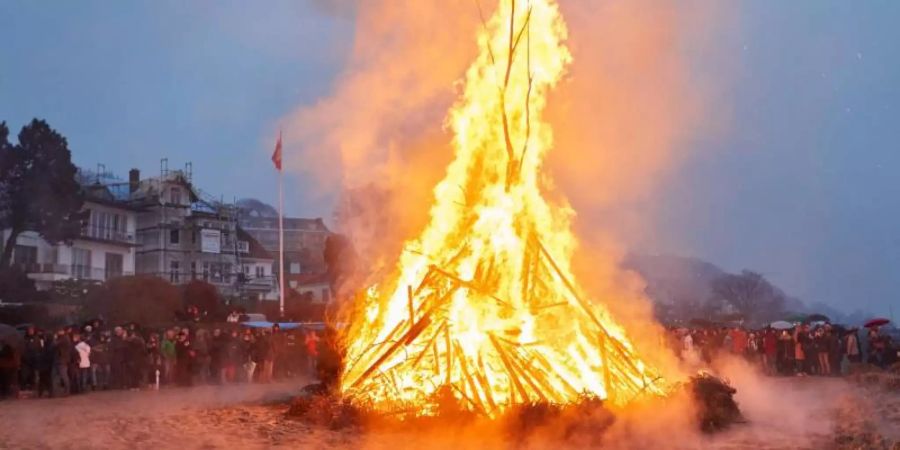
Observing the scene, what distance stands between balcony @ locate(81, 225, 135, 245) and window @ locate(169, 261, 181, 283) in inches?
191

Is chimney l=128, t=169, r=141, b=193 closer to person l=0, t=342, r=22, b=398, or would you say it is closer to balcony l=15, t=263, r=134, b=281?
balcony l=15, t=263, r=134, b=281

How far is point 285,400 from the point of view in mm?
13938

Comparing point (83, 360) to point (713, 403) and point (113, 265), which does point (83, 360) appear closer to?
point (713, 403)

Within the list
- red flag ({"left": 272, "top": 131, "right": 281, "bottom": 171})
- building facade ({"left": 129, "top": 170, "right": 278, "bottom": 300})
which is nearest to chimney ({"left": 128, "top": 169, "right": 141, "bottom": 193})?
building facade ({"left": 129, "top": 170, "right": 278, "bottom": 300})

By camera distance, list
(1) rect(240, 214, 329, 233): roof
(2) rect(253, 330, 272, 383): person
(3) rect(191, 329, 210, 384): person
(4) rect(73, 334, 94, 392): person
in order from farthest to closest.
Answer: (1) rect(240, 214, 329, 233): roof, (2) rect(253, 330, 272, 383): person, (3) rect(191, 329, 210, 384): person, (4) rect(73, 334, 94, 392): person

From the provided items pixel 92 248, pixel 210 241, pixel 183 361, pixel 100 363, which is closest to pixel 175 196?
pixel 210 241

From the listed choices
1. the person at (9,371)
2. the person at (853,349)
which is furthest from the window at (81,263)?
the person at (853,349)

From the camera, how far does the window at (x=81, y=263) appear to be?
1741 inches

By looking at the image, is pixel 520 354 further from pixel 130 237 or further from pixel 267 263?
pixel 267 263

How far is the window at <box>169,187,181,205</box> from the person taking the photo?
54.6 metres

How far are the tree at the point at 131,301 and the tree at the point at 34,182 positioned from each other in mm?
6916

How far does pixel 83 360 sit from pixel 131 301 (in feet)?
51.2

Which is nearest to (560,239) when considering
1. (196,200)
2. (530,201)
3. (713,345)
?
(530,201)

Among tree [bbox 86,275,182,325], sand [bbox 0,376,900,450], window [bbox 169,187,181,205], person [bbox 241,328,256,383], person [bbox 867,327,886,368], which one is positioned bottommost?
sand [bbox 0,376,900,450]
